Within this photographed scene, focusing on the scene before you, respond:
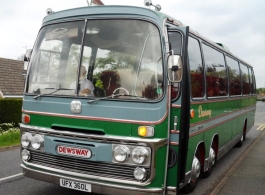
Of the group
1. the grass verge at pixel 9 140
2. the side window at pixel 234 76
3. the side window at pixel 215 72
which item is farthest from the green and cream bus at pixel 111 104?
the grass verge at pixel 9 140

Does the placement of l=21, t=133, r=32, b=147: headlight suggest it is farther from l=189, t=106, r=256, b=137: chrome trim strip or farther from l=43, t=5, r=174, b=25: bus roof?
l=189, t=106, r=256, b=137: chrome trim strip

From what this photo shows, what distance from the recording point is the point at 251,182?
7426mm

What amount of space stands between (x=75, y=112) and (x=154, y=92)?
1.18 meters

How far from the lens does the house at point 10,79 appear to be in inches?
1309

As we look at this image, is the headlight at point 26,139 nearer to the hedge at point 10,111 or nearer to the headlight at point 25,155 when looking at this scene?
the headlight at point 25,155

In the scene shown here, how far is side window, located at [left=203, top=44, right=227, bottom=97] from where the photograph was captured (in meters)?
7.02

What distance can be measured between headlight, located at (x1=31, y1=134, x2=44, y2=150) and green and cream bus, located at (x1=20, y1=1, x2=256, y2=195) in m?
0.02

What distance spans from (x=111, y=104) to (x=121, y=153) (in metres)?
0.69

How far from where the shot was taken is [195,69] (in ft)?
20.4

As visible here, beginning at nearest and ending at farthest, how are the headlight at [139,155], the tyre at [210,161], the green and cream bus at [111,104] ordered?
1. the headlight at [139,155]
2. the green and cream bus at [111,104]
3. the tyre at [210,161]

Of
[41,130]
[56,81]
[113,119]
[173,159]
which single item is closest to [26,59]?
[56,81]

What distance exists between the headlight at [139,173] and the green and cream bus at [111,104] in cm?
1

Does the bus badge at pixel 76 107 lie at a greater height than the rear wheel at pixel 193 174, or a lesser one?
greater

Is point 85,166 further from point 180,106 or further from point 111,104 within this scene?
point 180,106
